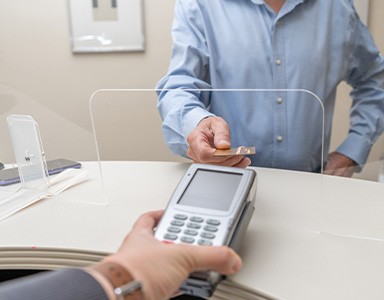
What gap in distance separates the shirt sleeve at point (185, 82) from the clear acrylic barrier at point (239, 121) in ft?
0.05

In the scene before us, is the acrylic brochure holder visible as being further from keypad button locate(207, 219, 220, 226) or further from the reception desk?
keypad button locate(207, 219, 220, 226)

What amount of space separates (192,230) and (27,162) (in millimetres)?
475

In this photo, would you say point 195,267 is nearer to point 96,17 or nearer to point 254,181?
point 254,181

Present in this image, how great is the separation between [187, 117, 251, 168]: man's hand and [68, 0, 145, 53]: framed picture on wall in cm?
138

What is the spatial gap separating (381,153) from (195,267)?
0.63 metres

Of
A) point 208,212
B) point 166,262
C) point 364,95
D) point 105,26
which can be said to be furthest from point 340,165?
point 105,26

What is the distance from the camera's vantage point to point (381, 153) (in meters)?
0.92

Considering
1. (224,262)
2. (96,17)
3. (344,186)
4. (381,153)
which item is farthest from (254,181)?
(96,17)

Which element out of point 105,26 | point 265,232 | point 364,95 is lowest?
point 265,232

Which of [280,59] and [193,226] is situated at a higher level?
[280,59]

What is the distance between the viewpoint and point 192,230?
1.69ft

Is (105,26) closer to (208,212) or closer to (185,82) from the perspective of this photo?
(185,82)

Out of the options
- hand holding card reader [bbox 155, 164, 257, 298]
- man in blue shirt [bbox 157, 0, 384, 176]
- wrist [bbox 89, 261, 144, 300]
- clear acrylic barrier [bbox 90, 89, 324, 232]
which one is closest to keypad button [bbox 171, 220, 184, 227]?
hand holding card reader [bbox 155, 164, 257, 298]

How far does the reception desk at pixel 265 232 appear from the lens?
512mm
